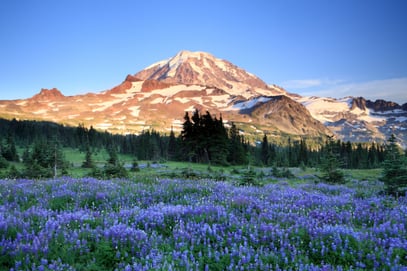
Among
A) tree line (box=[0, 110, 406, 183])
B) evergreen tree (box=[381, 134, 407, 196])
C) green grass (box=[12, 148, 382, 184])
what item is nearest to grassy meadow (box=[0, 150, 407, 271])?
evergreen tree (box=[381, 134, 407, 196])

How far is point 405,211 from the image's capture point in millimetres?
7117

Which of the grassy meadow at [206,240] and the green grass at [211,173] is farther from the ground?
the grassy meadow at [206,240]

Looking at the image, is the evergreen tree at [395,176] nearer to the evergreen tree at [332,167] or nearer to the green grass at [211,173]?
the green grass at [211,173]

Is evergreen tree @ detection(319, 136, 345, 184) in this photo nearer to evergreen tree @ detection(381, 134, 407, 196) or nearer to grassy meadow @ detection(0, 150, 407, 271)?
evergreen tree @ detection(381, 134, 407, 196)

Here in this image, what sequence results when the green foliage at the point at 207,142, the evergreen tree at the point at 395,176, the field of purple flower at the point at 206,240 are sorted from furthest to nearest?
1. the green foliage at the point at 207,142
2. the evergreen tree at the point at 395,176
3. the field of purple flower at the point at 206,240

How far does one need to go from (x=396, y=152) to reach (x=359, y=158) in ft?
408

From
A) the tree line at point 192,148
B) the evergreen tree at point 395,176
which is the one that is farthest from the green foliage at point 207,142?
the evergreen tree at point 395,176

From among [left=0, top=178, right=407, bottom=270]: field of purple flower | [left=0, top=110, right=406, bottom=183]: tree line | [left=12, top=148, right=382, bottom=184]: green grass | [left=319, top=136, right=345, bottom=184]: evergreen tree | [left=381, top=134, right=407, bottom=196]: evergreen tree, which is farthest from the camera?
[left=0, top=110, right=406, bottom=183]: tree line

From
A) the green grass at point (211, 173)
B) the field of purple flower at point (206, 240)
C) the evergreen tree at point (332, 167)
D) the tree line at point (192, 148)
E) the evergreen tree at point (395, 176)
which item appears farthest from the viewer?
the tree line at point (192, 148)

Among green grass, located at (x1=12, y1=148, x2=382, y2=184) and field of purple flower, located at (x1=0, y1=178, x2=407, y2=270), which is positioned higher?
field of purple flower, located at (x1=0, y1=178, x2=407, y2=270)

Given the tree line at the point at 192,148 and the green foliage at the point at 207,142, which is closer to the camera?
the tree line at the point at 192,148

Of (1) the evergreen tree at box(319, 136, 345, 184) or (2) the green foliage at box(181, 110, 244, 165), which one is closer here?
(1) the evergreen tree at box(319, 136, 345, 184)

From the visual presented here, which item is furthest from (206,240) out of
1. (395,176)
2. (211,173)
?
(211,173)

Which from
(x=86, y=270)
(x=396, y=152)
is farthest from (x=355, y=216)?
(x=396, y=152)
